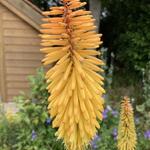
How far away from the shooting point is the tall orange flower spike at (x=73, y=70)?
2.40 meters

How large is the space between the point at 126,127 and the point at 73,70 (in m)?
0.66

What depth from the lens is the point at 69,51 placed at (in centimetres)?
248

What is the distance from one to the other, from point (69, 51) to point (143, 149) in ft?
12.5

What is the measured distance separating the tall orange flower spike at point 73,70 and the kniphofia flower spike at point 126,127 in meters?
0.22

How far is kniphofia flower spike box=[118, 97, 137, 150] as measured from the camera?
9.43ft

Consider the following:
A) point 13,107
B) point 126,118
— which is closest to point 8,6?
point 13,107

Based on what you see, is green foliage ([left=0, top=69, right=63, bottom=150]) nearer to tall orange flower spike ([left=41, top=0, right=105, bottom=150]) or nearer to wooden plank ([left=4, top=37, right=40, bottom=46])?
wooden plank ([left=4, top=37, right=40, bottom=46])

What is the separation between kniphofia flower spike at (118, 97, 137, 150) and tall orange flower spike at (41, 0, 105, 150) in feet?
0.73

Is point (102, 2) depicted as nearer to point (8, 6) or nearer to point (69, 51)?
point (8, 6)

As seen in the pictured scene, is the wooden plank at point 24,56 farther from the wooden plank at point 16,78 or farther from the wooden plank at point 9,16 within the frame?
the wooden plank at point 9,16

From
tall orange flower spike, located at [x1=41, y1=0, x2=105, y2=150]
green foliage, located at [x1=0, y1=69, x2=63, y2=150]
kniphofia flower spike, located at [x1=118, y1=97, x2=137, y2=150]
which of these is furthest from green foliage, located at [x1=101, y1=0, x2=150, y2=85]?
tall orange flower spike, located at [x1=41, y1=0, x2=105, y2=150]

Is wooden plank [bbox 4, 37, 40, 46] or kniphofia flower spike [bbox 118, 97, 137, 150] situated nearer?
kniphofia flower spike [bbox 118, 97, 137, 150]

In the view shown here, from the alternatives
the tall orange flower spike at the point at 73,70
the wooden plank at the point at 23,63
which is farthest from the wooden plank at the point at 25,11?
the tall orange flower spike at the point at 73,70

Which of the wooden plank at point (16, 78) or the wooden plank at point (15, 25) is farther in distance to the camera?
the wooden plank at point (16, 78)
